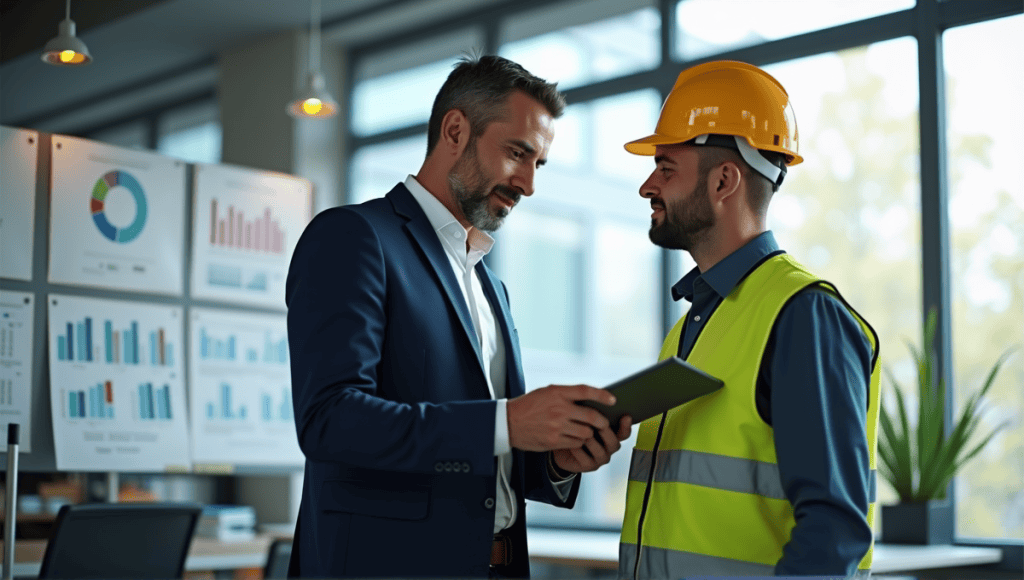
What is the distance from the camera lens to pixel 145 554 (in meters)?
3.04

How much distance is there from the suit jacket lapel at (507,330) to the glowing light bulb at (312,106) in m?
2.81

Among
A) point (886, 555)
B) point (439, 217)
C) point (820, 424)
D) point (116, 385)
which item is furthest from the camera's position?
point (116, 385)

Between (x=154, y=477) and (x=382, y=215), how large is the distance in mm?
3208

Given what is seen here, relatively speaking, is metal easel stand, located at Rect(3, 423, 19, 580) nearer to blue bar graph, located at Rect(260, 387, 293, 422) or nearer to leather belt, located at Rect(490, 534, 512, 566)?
leather belt, located at Rect(490, 534, 512, 566)

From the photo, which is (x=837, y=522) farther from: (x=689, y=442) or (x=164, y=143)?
(x=164, y=143)

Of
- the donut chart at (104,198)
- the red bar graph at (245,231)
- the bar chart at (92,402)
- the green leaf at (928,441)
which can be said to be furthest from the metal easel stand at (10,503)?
the green leaf at (928,441)

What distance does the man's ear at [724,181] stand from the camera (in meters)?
1.85

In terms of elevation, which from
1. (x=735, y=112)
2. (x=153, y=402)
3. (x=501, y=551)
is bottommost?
(x=501, y=551)

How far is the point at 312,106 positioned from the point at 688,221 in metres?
3.26

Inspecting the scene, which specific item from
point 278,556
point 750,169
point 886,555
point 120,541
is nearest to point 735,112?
point 750,169

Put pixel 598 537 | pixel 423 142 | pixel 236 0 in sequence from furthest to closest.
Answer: pixel 423 142 < pixel 236 0 < pixel 598 537

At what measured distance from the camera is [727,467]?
1.60 m

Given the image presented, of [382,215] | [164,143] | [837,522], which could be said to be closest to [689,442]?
[837,522]

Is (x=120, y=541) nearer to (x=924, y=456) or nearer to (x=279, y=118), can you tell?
(x=924, y=456)
